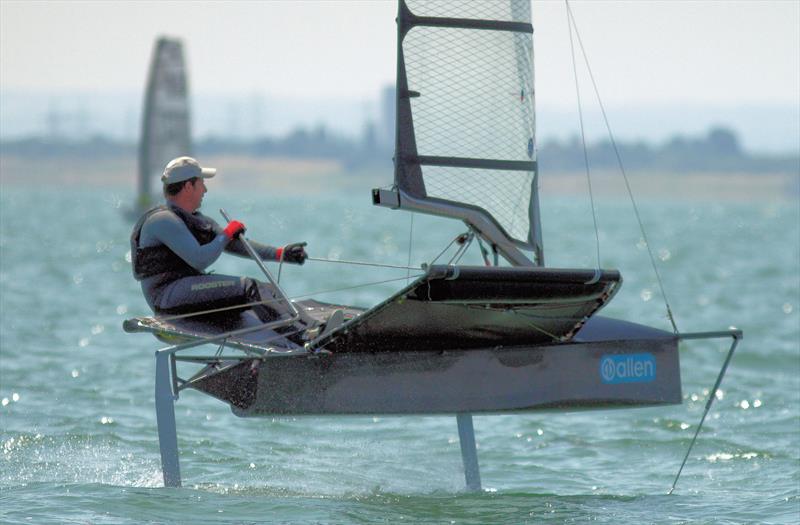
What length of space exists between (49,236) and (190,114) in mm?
5032

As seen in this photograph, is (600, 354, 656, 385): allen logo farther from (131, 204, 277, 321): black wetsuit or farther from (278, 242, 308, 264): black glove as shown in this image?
(131, 204, 277, 321): black wetsuit

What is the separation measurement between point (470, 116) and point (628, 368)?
1.58 metres

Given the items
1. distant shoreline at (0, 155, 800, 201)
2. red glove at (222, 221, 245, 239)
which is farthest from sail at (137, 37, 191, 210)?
distant shoreline at (0, 155, 800, 201)

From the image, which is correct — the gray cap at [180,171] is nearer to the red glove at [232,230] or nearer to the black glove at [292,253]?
the red glove at [232,230]

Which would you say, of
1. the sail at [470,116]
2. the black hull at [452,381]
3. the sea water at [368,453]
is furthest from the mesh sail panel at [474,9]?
the black hull at [452,381]

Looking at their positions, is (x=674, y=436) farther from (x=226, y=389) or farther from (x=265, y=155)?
(x=265, y=155)

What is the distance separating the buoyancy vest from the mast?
0.98 metres

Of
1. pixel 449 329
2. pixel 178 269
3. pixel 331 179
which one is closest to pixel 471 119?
pixel 449 329

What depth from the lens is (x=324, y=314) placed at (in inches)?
279

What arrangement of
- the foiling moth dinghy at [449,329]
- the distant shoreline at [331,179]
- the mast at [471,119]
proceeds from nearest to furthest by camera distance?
the foiling moth dinghy at [449,329] < the mast at [471,119] < the distant shoreline at [331,179]

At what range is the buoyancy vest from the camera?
6.52m

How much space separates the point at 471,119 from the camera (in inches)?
284

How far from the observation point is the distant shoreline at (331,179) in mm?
128500

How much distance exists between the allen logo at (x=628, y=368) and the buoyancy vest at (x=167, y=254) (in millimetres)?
1865
